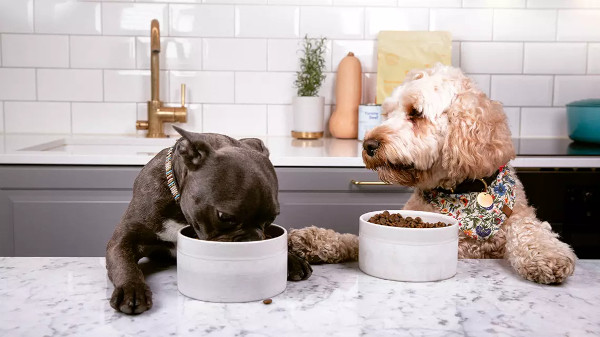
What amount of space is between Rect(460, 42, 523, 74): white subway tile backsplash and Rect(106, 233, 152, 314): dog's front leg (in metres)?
2.03

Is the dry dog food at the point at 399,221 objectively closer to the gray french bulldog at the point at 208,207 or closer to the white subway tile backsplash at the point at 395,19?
the gray french bulldog at the point at 208,207

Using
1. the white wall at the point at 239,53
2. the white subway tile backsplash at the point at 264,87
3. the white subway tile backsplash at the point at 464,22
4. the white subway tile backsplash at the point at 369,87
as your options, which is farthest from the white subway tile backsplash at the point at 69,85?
the white subway tile backsplash at the point at 464,22

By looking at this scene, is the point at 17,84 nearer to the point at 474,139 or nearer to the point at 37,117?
the point at 37,117

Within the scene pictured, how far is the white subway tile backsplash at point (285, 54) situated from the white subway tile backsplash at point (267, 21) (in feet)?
0.10

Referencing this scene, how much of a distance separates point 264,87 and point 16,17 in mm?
1065

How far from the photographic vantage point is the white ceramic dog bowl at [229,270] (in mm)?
815

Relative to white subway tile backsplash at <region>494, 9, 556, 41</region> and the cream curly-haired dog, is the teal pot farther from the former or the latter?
the cream curly-haired dog

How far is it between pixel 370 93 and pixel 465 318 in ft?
6.64

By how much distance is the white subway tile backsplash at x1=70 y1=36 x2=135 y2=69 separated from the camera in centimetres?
262

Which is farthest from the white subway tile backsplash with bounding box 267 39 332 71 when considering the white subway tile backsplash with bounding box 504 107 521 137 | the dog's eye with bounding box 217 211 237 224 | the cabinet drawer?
the dog's eye with bounding box 217 211 237 224

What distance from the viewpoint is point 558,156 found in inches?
84.1

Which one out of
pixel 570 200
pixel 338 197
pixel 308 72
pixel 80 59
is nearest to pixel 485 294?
pixel 338 197

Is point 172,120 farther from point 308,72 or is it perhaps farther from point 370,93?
point 370,93

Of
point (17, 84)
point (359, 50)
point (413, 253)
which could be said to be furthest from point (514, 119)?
point (17, 84)
